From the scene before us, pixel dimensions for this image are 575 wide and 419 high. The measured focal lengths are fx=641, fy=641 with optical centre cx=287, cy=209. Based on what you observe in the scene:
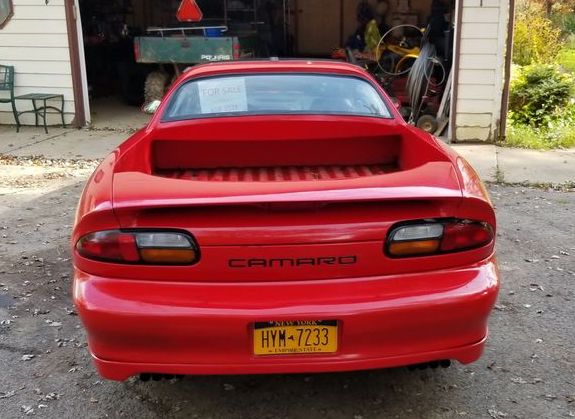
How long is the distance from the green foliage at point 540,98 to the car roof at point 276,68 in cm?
660

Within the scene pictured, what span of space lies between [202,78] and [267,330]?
79.4 inches

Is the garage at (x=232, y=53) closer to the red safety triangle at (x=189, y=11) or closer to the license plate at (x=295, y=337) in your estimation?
the red safety triangle at (x=189, y=11)

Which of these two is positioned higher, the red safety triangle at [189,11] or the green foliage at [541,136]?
the red safety triangle at [189,11]

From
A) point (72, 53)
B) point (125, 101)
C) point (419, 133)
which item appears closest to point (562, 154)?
point (419, 133)

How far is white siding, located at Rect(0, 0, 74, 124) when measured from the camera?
1004cm

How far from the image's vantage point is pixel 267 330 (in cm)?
253

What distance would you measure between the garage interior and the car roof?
528cm

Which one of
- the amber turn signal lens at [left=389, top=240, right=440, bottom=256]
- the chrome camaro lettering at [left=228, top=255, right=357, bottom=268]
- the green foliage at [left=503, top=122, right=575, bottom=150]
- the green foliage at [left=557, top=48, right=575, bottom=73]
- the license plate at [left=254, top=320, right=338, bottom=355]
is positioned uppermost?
the amber turn signal lens at [left=389, top=240, right=440, bottom=256]

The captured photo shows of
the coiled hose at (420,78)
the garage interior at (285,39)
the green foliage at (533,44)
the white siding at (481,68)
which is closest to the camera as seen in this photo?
the white siding at (481,68)

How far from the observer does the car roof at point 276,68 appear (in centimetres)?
404

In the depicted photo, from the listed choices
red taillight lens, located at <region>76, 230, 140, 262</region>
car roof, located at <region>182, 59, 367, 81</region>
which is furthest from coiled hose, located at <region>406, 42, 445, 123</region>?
red taillight lens, located at <region>76, 230, 140, 262</region>

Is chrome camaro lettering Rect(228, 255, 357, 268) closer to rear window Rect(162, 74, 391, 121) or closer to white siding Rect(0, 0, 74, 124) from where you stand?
rear window Rect(162, 74, 391, 121)

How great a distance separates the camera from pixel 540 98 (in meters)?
10.1

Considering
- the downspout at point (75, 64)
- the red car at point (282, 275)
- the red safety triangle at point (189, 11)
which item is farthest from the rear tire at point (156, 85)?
the red car at point (282, 275)
